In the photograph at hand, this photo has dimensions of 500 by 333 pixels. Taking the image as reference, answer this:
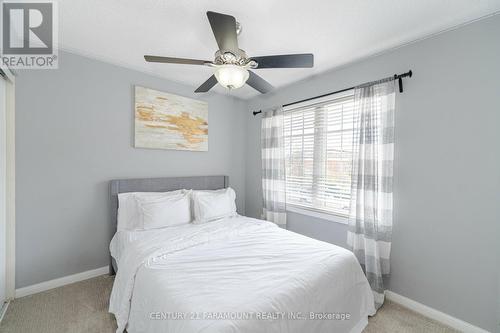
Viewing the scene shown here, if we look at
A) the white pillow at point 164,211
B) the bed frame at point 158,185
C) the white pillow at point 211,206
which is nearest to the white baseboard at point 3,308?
the bed frame at point 158,185

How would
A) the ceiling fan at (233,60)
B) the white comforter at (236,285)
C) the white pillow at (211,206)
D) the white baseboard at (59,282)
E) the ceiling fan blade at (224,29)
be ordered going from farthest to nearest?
the white pillow at (211,206), the white baseboard at (59,282), the ceiling fan at (233,60), the ceiling fan blade at (224,29), the white comforter at (236,285)

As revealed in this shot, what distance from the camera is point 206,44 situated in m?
2.03

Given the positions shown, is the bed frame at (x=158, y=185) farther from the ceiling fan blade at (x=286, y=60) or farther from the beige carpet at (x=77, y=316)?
the ceiling fan blade at (x=286, y=60)

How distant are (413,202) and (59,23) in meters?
3.58

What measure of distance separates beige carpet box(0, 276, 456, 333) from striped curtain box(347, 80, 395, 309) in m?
0.21

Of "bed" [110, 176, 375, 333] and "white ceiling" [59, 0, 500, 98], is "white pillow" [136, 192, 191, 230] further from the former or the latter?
"white ceiling" [59, 0, 500, 98]

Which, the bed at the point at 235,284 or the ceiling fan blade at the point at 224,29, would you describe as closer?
the bed at the point at 235,284

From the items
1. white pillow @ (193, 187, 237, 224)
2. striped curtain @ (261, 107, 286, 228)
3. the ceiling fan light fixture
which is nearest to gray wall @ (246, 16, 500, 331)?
striped curtain @ (261, 107, 286, 228)

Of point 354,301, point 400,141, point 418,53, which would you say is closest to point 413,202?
point 400,141

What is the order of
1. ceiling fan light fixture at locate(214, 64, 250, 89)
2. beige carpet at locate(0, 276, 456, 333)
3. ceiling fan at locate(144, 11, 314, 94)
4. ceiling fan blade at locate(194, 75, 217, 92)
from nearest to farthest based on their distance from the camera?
ceiling fan at locate(144, 11, 314, 94), ceiling fan light fixture at locate(214, 64, 250, 89), beige carpet at locate(0, 276, 456, 333), ceiling fan blade at locate(194, 75, 217, 92)

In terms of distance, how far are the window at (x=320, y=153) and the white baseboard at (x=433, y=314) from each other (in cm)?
91

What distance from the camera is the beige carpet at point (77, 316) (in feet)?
5.41
